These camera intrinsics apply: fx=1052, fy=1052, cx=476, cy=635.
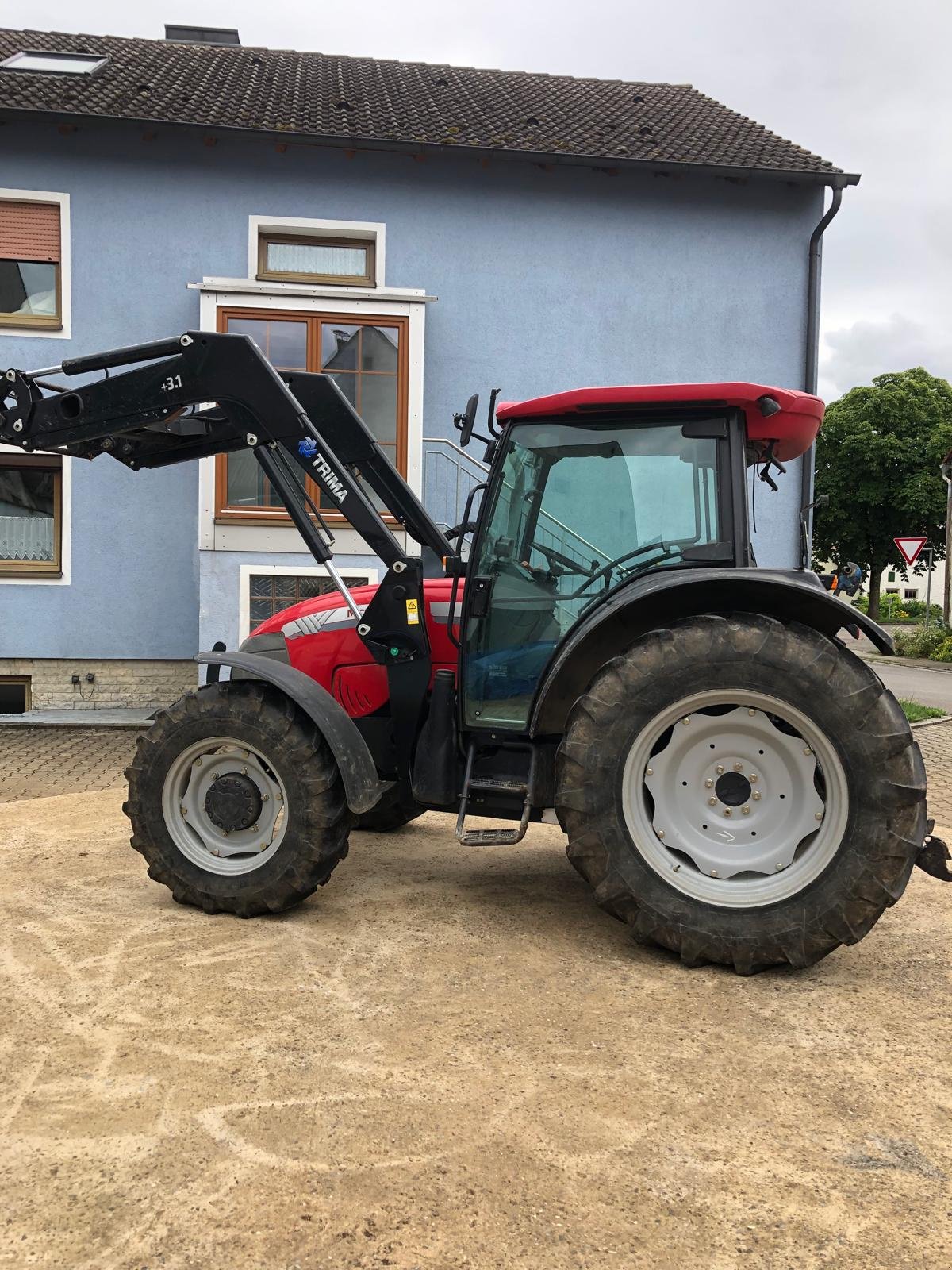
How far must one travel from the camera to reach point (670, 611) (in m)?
3.94

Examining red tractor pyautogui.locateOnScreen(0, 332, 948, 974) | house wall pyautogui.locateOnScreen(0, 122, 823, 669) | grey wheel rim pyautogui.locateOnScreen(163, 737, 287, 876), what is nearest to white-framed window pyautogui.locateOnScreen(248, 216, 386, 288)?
house wall pyautogui.locateOnScreen(0, 122, 823, 669)

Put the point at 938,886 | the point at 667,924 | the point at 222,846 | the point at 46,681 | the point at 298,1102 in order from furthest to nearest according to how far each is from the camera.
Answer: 1. the point at 46,681
2. the point at 938,886
3. the point at 222,846
4. the point at 667,924
5. the point at 298,1102

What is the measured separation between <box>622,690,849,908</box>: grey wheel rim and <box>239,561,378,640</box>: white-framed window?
6929mm

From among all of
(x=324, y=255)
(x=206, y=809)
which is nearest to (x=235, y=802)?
(x=206, y=809)

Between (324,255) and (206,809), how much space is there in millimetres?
8393

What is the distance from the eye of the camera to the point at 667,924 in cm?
366

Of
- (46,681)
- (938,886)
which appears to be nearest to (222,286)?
(46,681)

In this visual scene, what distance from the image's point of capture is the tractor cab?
3953mm

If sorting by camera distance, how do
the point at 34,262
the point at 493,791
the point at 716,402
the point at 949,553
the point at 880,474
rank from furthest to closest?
the point at 880,474 → the point at 949,553 → the point at 34,262 → the point at 493,791 → the point at 716,402

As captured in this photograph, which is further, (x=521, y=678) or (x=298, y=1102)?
(x=521, y=678)

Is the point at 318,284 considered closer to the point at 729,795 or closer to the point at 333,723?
the point at 333,723

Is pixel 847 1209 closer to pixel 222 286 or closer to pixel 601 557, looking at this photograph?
pixel 601 557

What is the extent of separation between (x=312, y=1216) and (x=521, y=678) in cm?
231

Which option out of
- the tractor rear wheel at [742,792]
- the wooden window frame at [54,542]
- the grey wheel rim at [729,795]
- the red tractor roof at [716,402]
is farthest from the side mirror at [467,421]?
the wooden window frame at [54,542]
